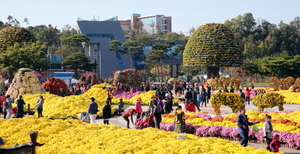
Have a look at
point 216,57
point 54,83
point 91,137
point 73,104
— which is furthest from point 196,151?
point 216,57

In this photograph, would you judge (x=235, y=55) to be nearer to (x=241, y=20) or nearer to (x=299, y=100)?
(x=299, y=100)

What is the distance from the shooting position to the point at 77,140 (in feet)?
39.3

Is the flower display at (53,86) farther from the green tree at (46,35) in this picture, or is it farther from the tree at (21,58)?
the green tree at (46,35)

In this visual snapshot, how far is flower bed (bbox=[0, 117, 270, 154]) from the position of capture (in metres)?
10.6

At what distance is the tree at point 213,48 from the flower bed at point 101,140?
40.1 meters

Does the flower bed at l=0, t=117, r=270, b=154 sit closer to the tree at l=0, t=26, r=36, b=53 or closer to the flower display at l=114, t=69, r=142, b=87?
the flower display at l=114, t=69, r=142, b=87

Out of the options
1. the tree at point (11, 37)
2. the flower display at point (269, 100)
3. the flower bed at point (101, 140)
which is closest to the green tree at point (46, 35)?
the tree at point (11, 37)

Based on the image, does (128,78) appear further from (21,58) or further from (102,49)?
(102,49)

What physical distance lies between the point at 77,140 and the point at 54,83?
23.7 meters

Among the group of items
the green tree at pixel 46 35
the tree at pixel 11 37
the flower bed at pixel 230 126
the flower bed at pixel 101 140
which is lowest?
Answer: the flower bed at pixel 230 126

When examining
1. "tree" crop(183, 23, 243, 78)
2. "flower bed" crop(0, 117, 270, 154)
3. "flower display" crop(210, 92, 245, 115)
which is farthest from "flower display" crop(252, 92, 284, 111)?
"tree" crop(183, 23, 243, 78)

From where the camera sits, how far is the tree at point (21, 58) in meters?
47.6

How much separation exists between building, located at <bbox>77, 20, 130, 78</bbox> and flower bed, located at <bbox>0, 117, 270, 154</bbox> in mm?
78149

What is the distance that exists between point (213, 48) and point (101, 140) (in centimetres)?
4290
